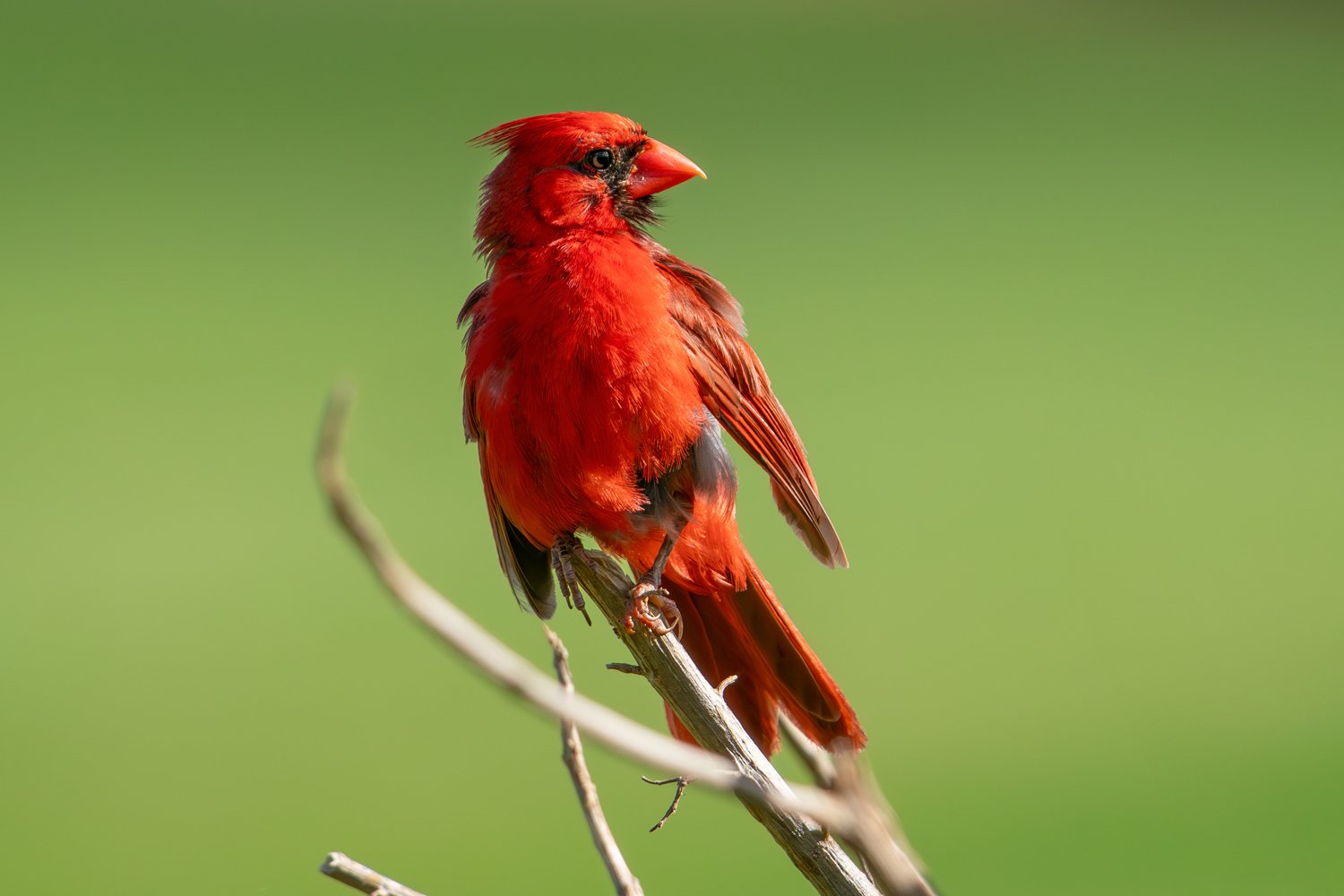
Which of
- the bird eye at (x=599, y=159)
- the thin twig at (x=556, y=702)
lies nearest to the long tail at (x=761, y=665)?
the thin twig at (x=556, y=702)

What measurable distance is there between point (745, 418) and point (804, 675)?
440mm

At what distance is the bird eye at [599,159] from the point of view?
2324 millimetres

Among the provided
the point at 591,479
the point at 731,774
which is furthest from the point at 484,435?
the point at 731,774

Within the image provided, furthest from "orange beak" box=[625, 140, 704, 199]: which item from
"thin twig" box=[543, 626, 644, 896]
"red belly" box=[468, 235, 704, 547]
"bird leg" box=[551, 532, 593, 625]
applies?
"thin twig" box=[543, 626, 644, 896]

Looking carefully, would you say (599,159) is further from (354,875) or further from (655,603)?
(354,875)

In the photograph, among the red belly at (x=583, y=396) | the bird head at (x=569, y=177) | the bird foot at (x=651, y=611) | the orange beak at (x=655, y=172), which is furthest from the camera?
the orange beak at (x=655, y=172)

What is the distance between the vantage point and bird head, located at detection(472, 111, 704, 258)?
2.26 m

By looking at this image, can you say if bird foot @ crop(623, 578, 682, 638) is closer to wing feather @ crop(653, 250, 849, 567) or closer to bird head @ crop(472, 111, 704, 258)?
wing feather @ crop(653, 250, 849, 567)

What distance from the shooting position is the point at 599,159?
2336 mm

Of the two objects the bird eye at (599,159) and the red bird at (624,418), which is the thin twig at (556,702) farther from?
the bird eye at (599,159)

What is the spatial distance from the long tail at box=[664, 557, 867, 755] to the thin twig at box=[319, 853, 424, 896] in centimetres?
79

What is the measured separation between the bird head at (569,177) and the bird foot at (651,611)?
65cm

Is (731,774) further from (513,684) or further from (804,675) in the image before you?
(804,675)

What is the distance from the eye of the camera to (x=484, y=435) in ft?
7.13
